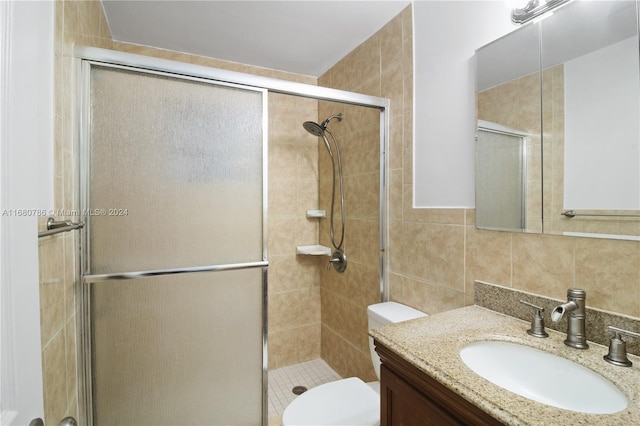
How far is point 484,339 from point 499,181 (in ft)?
2.03

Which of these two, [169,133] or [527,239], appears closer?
[527,239]

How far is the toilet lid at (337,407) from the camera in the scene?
1.24m

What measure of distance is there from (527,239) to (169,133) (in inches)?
58.2

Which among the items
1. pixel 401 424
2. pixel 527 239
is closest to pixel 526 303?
pixel 527 239

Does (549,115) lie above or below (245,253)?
above

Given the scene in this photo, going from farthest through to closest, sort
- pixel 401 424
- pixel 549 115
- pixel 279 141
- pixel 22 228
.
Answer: pixel 279 141, pixel 549 115, pixel 401 424, pixel 22 228

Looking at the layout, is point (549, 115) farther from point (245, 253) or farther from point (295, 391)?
point (295, 391)

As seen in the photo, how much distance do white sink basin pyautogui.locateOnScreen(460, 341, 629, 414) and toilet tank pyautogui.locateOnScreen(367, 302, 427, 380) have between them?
1.79 ft

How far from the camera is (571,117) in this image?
982mm

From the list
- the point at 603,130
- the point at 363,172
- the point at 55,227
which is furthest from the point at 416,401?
the point at 363,172

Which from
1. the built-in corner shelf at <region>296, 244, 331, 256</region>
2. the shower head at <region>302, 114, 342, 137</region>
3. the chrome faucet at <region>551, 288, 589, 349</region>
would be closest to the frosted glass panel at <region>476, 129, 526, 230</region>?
the chrome faucet at <region>551, 288, 589, 349</region>

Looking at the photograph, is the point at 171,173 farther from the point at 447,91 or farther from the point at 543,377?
the point at 543,377

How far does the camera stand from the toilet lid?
1.24m

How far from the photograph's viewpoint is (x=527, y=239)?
1114 mm
